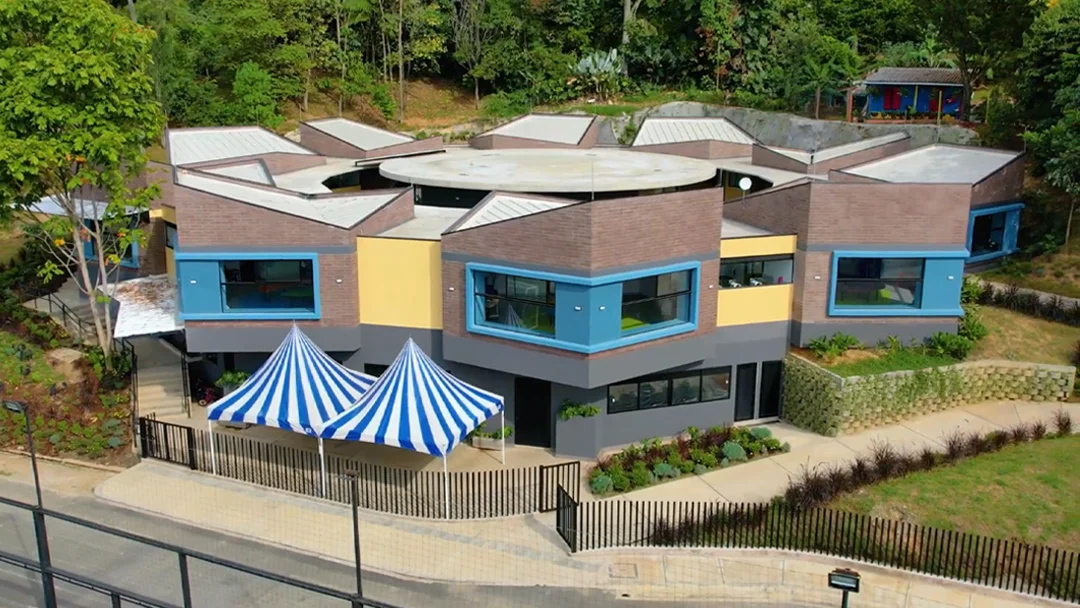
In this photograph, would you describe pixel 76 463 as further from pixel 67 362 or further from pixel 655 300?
pixel 655 300

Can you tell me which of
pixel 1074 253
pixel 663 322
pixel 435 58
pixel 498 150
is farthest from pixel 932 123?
pixel 435 58

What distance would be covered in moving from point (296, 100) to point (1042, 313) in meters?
48.0

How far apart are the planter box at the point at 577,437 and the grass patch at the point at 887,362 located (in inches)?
273

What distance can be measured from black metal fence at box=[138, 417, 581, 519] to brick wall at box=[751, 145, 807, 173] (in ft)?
57.4

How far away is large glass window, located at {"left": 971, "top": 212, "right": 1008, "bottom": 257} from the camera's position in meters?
36.3

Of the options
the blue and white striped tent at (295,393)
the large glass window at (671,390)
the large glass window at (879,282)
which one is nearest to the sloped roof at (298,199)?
the blue and white striped tent at (295,393)

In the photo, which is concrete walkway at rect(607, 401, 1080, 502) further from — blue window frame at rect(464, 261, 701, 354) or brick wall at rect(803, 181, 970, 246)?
brick wall at rect(803, 181, 970, 246)

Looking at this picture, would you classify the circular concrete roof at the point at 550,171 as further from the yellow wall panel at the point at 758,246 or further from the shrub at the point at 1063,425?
the shrub at the point at 1063,425

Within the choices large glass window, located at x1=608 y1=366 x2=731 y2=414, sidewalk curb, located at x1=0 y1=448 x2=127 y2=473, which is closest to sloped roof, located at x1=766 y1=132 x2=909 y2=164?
large glass window, located at x1=608 y1=366 x2=731 y2=414

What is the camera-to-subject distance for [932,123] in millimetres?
48094

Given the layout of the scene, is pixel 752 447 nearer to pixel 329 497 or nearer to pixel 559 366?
pixel 559 366

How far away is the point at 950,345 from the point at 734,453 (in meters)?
8.02

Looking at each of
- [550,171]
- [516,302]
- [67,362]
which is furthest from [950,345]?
[67,362]

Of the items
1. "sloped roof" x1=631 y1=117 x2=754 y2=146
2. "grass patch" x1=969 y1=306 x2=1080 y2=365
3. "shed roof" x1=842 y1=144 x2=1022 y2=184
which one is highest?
"sloped roof" x1=631 y1=117 x2=754 y2=146
